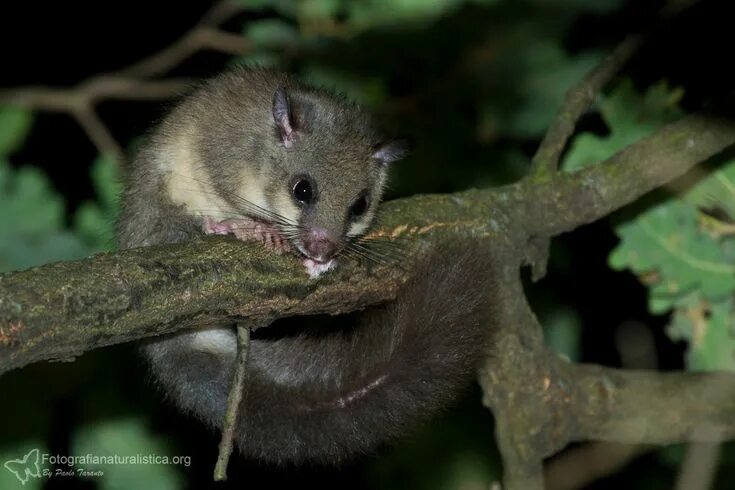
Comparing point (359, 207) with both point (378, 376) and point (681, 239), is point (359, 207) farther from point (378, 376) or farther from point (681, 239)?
point (681, 239)

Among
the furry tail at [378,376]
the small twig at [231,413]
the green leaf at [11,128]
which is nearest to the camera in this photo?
the small twig at [231,413]

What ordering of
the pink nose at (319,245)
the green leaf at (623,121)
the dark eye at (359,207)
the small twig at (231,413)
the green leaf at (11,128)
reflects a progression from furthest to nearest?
the green leaf at (11,128) < the green leaf at (623,121) < the dark eye at (359,207) < the pink nose at (319,245) < the small twig at (231,413)

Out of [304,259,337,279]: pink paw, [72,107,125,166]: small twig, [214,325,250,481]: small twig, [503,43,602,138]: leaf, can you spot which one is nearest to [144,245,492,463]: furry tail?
[304,259,337,279]: pink paw

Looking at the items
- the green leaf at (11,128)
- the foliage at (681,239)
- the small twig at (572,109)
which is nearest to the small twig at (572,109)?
the small twig at (572,109)

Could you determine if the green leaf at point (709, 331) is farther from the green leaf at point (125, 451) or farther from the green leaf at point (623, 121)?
the green leaf at point (125, 451)

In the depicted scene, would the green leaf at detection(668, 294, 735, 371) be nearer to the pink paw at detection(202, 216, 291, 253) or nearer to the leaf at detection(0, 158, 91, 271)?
the pink paw at detection(202, 216, 291, 253)

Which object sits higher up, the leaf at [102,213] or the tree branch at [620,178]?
the tree branch at [620,178]
